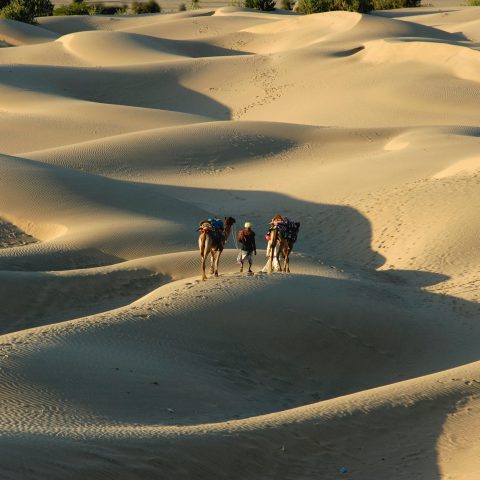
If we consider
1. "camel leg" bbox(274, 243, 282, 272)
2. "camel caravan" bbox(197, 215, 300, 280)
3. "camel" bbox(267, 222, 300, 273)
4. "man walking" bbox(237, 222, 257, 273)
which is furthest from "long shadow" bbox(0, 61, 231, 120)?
"man walking" bbox(237, 222, 257, 273)

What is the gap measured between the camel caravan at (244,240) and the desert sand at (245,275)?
47cm

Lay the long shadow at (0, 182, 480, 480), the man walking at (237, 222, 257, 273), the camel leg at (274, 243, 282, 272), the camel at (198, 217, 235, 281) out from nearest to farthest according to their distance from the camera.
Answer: the long shadow at (0, 182, 480, 480) < the camel at (198, 217, 235, 281) < the man walking at (237, 222, 257, 273) < the camel leg at (274, 243, 282, 272)

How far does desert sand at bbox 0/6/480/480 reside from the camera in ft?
32.7

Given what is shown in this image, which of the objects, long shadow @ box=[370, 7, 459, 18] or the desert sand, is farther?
long shadow @ box=[370, 7, 459, 18]

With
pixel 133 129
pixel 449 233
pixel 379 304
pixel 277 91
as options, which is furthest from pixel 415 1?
pixel 379 304

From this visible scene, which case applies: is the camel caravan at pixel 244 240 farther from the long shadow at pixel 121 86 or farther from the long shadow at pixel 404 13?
the long shadow at pixel 404 13

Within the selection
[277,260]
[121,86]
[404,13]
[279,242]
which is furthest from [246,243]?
[404,13]

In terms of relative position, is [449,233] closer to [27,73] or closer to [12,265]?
[12,265]

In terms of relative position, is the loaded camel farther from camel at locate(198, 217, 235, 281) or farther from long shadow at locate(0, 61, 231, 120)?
long shadow at locate(0, 61, 231, 120)

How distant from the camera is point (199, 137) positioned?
3183 cm

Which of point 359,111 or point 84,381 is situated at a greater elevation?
point 84,381

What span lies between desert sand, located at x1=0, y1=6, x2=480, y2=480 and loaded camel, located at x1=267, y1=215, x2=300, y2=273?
87 cm

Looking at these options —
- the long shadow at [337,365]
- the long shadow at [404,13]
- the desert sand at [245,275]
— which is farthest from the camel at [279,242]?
the long shadow at [404,13]

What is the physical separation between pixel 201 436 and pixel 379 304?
708 cm
